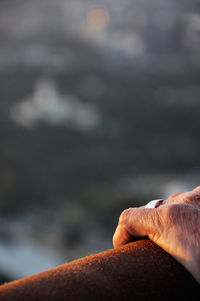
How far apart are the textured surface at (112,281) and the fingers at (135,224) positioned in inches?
2.9

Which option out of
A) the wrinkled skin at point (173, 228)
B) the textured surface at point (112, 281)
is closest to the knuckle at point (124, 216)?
the wrinkled skin at point (173, 228)

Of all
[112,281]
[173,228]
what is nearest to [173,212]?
[173,228]

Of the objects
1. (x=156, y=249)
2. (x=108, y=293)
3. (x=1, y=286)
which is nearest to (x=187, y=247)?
(x=156, y=249)

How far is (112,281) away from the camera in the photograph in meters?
0.41

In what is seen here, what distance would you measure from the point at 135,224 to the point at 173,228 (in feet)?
0.26

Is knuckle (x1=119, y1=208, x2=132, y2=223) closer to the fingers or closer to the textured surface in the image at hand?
the fingers

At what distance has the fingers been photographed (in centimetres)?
54

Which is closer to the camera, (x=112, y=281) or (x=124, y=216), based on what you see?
(x=112, y=281)

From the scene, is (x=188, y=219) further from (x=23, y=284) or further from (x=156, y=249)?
(x=23, y=284)

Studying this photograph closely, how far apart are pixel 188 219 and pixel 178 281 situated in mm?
122

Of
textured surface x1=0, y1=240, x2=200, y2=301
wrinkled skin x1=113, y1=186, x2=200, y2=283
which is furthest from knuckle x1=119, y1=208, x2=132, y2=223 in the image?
textured surface x1=0, y1=240, x2=200, y2=301

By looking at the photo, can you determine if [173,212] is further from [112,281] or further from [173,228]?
[112,281]

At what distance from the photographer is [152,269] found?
43cm

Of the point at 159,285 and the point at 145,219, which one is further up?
the point at 145,219
